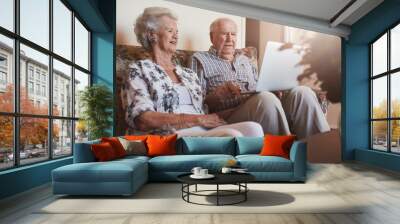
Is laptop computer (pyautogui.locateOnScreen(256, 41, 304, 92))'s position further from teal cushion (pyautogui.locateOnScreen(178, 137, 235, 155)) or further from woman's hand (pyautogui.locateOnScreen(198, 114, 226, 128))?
teal cushion (pyautogui.locateOnScreen(178, 137, 235, 155))

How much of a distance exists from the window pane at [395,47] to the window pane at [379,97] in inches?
20.2

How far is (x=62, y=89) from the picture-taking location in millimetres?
6844

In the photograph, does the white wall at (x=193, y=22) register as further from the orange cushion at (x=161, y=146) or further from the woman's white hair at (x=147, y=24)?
the orange cushion at (x=161, y=146)

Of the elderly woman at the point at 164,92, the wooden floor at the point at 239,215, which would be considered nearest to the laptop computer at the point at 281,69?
the elderly woman at the point at 164,92

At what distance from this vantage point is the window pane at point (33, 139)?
5.32 m

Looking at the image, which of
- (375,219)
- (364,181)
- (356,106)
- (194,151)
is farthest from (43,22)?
(356,106)

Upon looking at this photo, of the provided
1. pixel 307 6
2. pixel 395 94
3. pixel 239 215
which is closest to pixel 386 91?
pixel 395 94

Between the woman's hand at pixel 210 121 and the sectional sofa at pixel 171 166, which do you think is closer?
A: the sectional sofa at pixel 171 166

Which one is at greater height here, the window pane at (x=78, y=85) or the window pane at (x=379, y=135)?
the window pane at (x=78, y=85)

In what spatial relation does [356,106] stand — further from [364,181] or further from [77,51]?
[77,51]

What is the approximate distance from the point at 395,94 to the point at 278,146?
346 centimetres

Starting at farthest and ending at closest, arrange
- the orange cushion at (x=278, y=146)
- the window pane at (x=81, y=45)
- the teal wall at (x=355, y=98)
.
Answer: the teal wall at (x=355, y=98) → the window pane at (x=81, y=45) → the orange cushion at (x=278, y=146)

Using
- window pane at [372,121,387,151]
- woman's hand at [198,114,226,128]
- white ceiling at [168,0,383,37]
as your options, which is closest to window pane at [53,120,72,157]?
woman's hand at [198,114,226,128]

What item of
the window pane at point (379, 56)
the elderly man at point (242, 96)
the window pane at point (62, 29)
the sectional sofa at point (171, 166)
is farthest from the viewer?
the elderly man at point (242, 96)
